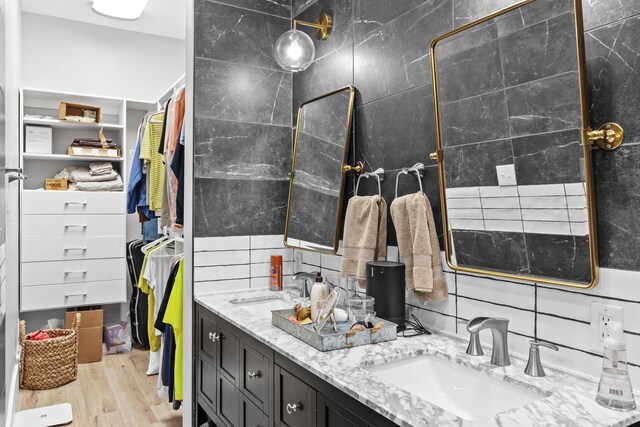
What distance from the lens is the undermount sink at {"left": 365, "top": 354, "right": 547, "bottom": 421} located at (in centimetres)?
131

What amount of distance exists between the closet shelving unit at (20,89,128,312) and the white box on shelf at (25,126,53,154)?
0.15 feet

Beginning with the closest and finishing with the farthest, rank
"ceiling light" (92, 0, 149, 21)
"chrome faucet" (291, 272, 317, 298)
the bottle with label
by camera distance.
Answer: "chrome faucet" (291, 272, 317, 298), the bottle with label, "ceiling light" (92, 0, 149, 21)

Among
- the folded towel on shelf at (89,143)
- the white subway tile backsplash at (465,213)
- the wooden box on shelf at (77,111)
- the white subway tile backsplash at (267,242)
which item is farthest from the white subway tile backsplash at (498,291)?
the wooden box on shelf at (77,111)

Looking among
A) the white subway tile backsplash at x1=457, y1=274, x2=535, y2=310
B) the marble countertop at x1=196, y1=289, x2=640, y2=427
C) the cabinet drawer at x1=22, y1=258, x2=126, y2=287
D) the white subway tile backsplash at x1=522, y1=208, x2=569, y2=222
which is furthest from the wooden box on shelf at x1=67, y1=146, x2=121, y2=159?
the white subway tile backsplash at x1=522, y1=208, x2=569, y2=222

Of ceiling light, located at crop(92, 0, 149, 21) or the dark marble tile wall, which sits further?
ceiling light, located at crop(92, 0, 149, 21)

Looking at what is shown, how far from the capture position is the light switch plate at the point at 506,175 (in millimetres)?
1437

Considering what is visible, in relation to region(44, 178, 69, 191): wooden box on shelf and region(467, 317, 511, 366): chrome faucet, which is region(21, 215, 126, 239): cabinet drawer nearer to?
region(44, 178, 69, 191): wooden box on shelf

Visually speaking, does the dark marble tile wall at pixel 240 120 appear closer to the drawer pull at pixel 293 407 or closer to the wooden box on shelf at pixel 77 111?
the drawer pull at pixel 293 407

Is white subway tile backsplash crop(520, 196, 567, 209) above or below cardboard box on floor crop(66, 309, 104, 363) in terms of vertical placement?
above

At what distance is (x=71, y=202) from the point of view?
165 inches

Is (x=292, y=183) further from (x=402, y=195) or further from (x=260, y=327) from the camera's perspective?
(x=260, y=327)

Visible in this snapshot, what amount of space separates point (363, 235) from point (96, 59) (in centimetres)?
390

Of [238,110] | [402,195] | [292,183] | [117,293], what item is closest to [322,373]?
[402,195]

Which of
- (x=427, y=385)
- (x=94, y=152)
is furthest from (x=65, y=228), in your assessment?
(x=427, y=385)
